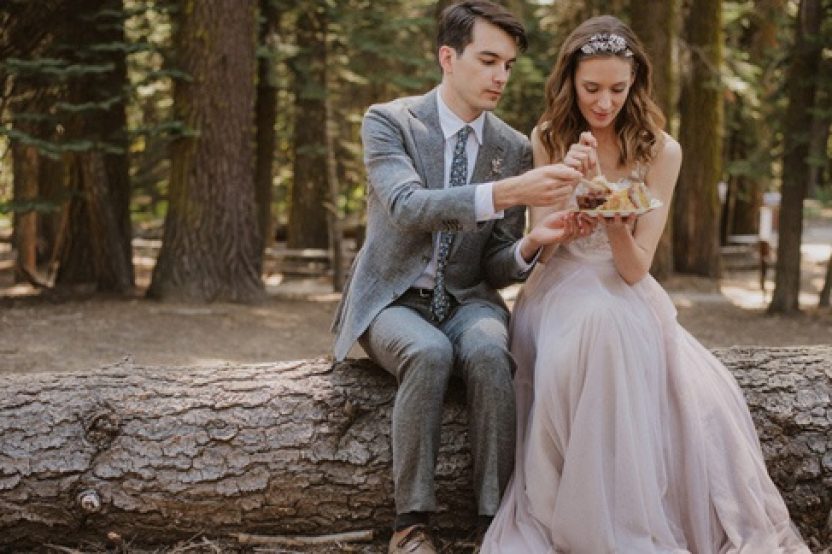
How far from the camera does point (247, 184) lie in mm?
12469

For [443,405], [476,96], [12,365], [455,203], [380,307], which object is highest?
[476,96]

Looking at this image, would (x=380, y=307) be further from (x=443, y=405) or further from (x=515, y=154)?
(x=515, y=154)

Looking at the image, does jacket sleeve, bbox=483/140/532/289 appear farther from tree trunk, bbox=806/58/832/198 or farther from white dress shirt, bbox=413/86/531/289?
tree trunk, bbox=806/58/832/198

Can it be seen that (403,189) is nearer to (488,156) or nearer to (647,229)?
(488,156)

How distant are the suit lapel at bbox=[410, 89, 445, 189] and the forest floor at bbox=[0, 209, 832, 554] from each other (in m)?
4.05

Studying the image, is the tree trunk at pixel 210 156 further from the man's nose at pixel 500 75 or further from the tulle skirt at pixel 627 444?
the tulle skirt at pixel 627 444

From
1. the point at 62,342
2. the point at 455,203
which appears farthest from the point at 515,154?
the point at 62,342

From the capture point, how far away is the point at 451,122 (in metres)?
4.46

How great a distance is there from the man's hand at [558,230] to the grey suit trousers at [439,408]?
46cm

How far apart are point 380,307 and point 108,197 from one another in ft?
31.6

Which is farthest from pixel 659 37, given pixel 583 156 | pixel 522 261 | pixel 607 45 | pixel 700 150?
pixel 583 156

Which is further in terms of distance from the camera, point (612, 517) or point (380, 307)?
point (380, 307)

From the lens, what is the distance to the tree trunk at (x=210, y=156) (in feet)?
39.8

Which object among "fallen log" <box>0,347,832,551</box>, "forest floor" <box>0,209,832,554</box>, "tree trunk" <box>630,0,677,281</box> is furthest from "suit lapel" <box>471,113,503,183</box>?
"tree trunk" <box>630,0,677,281</box>
